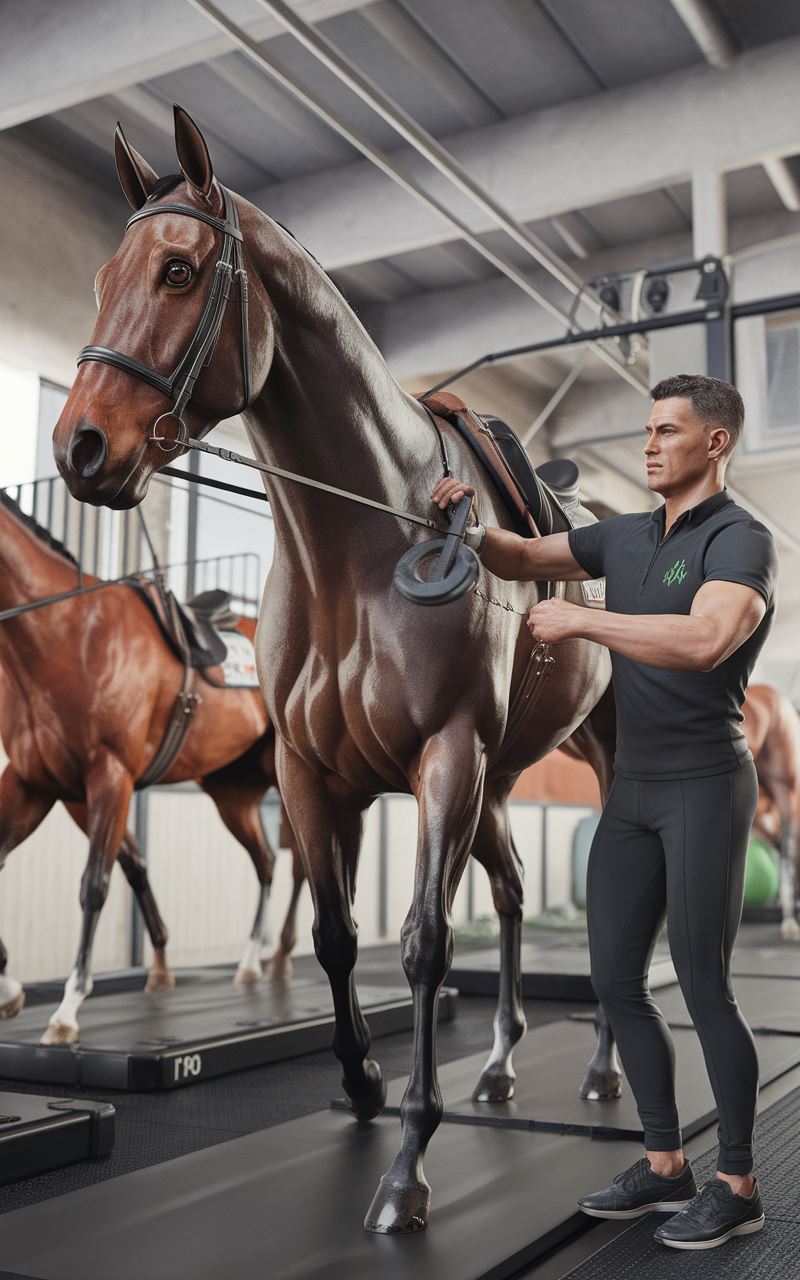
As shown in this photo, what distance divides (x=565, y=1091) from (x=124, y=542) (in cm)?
444

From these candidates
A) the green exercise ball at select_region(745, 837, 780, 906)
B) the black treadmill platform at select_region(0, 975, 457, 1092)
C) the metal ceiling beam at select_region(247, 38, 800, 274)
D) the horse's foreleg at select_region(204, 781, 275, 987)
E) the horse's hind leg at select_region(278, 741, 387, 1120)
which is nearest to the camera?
the horse's hind leg at select_region(278, 741, 387, 1120)

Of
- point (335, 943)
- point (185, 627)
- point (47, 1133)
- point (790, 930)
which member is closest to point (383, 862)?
point (790, 930)

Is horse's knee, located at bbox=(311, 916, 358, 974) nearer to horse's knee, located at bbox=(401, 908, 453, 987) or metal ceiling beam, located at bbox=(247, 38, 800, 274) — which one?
horse's knee, located at bbox=(401, 908, 453, 987)

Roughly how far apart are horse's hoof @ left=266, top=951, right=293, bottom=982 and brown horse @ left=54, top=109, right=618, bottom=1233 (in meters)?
2.91

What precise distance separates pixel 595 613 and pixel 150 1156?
1.81 m

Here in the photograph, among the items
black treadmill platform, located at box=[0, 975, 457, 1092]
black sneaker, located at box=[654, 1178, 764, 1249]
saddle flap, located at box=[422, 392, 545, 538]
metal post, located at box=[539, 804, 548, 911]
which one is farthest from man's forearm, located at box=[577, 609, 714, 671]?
metal post, located at box=[539, 804, 548, 911]

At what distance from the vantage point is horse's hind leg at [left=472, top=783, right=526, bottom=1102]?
10.1ft

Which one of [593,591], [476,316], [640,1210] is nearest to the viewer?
[640,1210]

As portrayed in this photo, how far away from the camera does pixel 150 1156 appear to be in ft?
9.21

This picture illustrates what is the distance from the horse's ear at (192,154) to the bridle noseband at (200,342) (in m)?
0.05

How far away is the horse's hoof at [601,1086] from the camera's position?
9.58ft

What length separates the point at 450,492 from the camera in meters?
2.28

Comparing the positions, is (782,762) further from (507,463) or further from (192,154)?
(192,154)

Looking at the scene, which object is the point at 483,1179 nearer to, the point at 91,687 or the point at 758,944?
the point at 91,687
